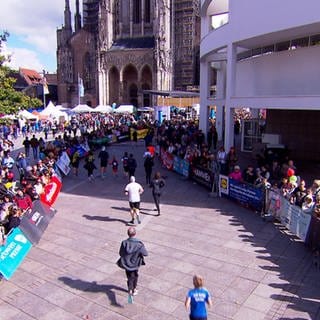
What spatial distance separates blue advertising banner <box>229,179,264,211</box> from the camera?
12.2 meters

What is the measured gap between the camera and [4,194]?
11.7 meters

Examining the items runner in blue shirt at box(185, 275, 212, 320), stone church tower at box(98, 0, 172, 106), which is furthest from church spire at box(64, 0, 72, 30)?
runner in blue shirt at box(185, 275, 212, 320)

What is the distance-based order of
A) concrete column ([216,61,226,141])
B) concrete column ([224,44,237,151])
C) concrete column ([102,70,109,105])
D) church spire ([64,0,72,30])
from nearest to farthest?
concrete column ([224,44,237,151])
concrete column ([216,61,226,141])
concrete column ([102,70,109,105])
church spire ([64,0,72,30])

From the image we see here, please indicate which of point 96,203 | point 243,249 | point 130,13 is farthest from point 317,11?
point 130,13

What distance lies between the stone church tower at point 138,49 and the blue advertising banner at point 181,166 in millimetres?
40701

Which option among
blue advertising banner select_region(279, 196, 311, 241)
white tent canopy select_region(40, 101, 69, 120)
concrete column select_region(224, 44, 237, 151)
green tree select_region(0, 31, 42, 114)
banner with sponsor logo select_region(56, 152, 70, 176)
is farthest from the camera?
white tent canopy select_region(40, 101, 69, 120)

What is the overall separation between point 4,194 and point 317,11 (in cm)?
1252

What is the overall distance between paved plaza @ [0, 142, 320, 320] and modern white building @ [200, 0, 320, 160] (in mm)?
6951

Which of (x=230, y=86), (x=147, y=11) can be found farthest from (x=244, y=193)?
(x=147, y=11)

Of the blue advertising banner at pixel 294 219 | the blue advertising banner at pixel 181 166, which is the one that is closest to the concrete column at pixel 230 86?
the blue advertising banner at pixel 181 166

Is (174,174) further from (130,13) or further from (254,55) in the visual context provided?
(130,13)

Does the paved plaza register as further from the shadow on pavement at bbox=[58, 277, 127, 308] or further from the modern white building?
the modern white building

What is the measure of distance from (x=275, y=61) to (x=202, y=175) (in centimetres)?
787

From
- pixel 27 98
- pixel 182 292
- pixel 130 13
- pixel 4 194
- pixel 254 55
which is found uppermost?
pixel 130 13
